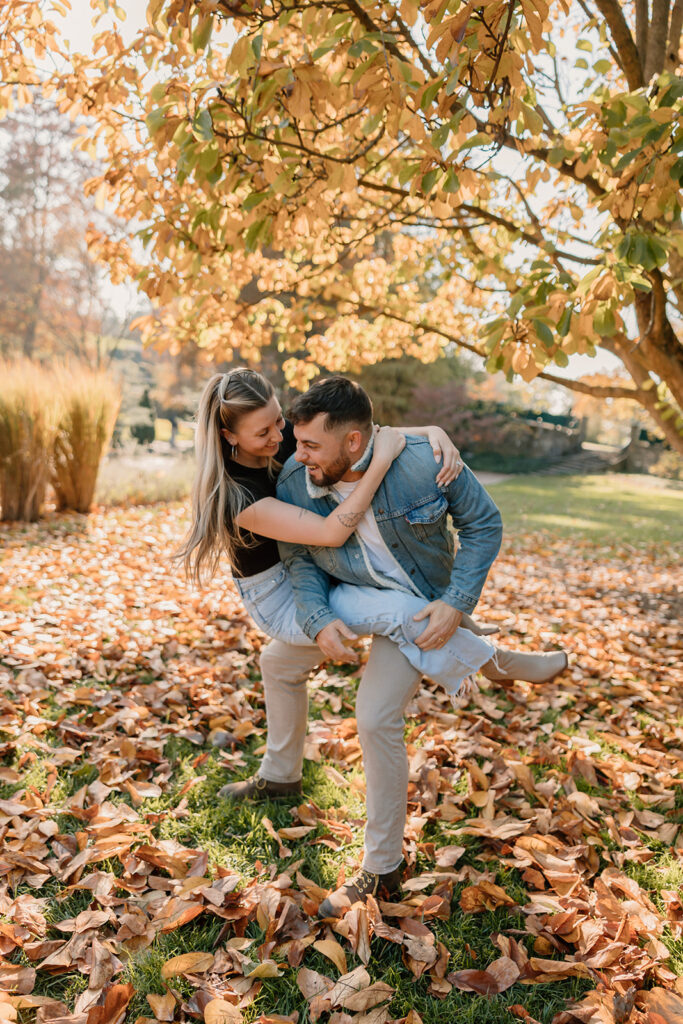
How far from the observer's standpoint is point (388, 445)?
236 cm

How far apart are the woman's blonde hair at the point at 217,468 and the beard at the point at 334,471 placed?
310 mm

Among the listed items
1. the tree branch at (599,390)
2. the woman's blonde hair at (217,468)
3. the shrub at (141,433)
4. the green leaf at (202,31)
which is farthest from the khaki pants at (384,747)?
the shrub at (141,433)

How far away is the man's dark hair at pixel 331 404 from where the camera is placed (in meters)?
2.28

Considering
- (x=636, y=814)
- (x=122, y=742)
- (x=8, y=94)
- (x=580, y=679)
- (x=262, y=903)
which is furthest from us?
A: (x=580, y=679)

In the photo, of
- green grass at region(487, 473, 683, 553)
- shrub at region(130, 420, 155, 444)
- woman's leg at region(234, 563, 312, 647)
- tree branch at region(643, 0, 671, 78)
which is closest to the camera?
woman's leg at region(234, 563, 312, 647)

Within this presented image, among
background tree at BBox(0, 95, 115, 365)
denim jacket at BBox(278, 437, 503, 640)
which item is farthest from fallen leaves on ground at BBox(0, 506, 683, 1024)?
background tree at BBox(0, 95, 115, 365)

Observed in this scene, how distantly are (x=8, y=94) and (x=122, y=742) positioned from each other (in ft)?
11.6

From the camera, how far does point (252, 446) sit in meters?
2.49

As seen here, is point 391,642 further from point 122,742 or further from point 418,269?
point 418,269

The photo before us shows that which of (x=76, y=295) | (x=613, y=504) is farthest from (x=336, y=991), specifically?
(x=76, y=295)

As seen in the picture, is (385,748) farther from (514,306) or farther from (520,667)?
(514,306)

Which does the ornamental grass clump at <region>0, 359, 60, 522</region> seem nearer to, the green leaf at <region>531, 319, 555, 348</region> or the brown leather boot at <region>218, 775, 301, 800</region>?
the brown leather boot at <region>218, 775, 301, 800</region>

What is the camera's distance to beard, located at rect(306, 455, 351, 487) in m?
2.35

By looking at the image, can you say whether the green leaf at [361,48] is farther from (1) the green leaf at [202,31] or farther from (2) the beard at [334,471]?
(2) the beard at [334,471]
